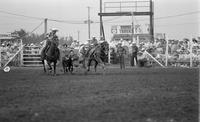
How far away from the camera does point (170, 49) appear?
3247 cm

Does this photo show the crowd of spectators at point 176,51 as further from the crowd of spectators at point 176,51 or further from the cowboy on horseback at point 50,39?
the cowboy on horseback at point 50,39

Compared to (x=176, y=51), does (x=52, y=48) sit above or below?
above

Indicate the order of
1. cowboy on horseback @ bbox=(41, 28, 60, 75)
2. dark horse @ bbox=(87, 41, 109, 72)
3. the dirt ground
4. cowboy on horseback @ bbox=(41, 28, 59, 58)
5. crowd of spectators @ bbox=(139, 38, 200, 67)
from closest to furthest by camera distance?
the dirt ground → cowboy on horseback @ bbox=(41, 28, 60, 75) → cowboy on horseback @ bbox=(41, 28, 59, 58) → dark horse @ bbox=(87, 41, 109, 72) → crowd of spectators @ bbox=(139, 38, 200, 67)

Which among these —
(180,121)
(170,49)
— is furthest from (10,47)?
(180,121)

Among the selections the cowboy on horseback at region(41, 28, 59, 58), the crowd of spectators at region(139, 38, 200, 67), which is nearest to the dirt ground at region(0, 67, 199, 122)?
the cowboy on horseback at region(41, 28, 59, 58)

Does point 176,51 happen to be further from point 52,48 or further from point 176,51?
point 52,48

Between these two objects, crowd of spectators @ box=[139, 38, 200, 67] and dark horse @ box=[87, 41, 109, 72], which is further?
crowd of spectators @ box=[139, 38, 200, 67]

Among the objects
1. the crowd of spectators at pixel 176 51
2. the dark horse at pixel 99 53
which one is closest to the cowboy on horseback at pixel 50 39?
the dark horse at pixel 99 53

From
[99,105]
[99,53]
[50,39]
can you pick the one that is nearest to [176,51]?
[99,53]

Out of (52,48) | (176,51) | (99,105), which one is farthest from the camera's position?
(176,51)

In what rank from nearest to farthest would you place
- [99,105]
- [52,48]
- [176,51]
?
[99,105] < [52,48] < [176,51]

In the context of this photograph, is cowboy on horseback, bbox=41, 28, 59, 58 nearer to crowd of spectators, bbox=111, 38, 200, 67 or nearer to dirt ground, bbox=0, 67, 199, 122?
dirt ground, bbox=0, 67, 199, 122

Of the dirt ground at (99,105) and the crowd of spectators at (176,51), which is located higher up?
the crowd of spectators at (176,51)

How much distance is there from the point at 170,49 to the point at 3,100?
2362cm
